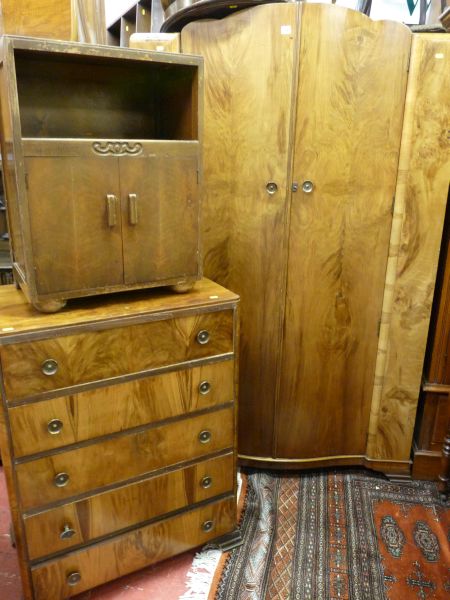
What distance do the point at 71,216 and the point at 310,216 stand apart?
88 centimetres

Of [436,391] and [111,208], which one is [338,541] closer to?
[436,391]

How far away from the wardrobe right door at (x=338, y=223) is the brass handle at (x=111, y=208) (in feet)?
2.35

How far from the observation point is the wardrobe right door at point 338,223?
1.62 metres

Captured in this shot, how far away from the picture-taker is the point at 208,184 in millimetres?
1754

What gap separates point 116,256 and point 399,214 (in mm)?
1076

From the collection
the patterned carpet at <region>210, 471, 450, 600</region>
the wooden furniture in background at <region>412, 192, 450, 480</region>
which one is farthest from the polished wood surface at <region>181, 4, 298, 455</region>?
the wooden furniture in background at <region>412, 192, 450, 480</region>

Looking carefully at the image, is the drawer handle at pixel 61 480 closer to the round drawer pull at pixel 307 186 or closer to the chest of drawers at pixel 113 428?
the chest of drawers at pixel 113 428

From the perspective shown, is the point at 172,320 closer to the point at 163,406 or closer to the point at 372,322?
the point at 163,406

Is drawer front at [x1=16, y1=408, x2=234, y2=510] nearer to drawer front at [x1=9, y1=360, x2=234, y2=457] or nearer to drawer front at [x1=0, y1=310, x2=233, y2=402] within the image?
drawer front at [x1=9, y1=360, x2=234, y2=457]

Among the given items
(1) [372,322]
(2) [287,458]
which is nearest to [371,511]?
(2) [287,458]

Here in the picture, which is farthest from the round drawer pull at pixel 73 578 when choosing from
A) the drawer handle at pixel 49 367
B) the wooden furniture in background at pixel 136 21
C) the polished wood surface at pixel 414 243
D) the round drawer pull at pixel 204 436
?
the wooden furniture in background at pixel 136 21

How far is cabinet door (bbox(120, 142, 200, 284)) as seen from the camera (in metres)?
1.34

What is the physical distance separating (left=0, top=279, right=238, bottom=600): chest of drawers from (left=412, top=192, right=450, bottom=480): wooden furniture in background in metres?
0.90

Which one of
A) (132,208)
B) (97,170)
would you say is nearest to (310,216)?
(132,208)
